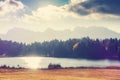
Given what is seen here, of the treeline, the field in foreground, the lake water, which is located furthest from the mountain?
the field in foreground

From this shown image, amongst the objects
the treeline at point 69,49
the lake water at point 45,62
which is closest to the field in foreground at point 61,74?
the lake water at point 45,62

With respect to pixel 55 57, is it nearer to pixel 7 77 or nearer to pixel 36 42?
pixel 36 42

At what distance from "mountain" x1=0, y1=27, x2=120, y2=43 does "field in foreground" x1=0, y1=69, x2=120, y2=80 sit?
103 cm

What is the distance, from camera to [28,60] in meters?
11.7

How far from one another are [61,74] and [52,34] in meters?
1.31

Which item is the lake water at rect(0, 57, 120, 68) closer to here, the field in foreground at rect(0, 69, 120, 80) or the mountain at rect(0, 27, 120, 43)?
the field in foreground at rect(0, 69, 120, 80)

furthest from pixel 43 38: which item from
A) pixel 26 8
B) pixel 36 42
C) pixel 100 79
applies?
pixel 100 79

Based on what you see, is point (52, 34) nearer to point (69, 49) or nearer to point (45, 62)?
point (69, 49)

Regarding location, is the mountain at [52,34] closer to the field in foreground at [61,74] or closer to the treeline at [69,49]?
the treeline at [69,49]

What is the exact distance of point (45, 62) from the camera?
11.7 metres

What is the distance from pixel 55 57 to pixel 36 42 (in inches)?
30.5

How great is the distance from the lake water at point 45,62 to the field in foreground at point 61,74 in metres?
0.19

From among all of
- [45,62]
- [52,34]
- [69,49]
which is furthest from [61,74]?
[52,34]

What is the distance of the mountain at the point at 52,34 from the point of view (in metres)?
11.7
